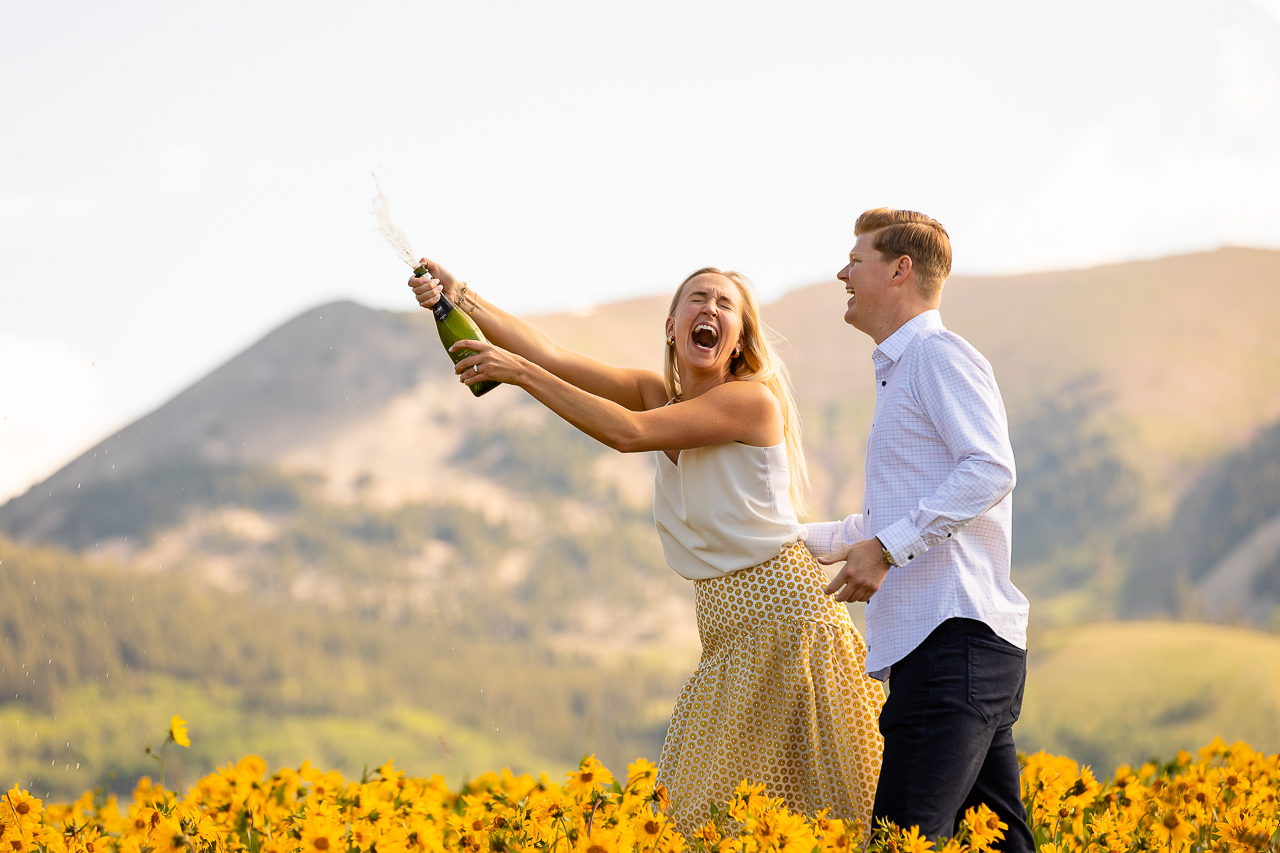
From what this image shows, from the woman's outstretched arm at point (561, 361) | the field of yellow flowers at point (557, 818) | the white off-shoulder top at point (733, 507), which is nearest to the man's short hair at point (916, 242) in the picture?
the white off-shoulder top at point (733, 507)

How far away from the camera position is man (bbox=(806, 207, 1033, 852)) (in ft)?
11.6

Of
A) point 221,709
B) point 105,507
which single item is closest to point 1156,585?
point 221,709

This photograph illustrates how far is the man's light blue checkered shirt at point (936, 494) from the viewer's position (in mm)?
3535

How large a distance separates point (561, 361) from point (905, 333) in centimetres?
160

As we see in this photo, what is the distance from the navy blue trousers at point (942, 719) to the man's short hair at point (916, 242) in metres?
1.17

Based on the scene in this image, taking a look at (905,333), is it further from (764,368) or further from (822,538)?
(822,538)

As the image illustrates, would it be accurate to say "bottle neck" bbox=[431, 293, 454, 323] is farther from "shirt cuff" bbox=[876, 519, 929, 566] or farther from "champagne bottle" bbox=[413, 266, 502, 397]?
"shirt cuff" bbox=[876, 519, 929, 566]

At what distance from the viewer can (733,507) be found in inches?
165

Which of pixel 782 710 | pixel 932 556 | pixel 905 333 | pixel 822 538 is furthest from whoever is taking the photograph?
pixel 822 538

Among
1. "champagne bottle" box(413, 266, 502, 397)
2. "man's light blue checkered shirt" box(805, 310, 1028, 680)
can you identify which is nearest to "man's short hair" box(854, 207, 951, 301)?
"man's light blue checkered shirt" box(805, 310, 1028, 680)

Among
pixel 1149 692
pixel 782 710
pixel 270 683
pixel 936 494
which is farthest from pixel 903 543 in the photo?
pixel 270 683

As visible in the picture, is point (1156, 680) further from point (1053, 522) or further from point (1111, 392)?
point (1111, 392)

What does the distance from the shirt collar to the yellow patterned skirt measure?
82 centimetres

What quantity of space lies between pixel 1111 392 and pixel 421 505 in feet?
378
